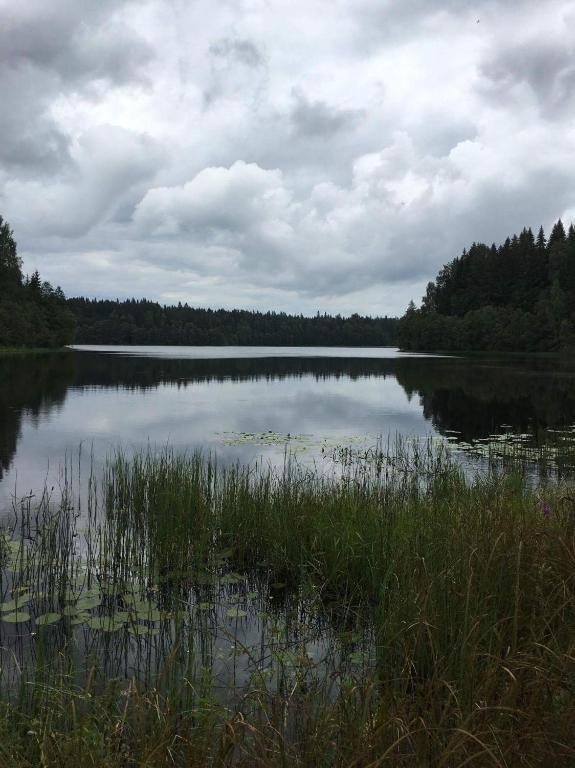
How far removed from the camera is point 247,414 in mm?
30984

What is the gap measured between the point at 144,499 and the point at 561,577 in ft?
25.7

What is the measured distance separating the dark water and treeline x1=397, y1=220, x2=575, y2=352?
2634 inches

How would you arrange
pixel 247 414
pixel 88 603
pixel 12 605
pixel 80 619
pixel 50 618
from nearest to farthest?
pixel 50 618 → pixel 80 619 → pixel 12 605 → pixel 88 603 → pixel 247 414

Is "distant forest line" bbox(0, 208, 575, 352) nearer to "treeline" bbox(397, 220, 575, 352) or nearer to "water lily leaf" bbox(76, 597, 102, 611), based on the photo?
"treeline" bbox(397, 220, 575, 352)

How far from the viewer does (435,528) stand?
766 centimetres

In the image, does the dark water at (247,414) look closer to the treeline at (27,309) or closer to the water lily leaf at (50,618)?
the water lily leaf at (50,618)

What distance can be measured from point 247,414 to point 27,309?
75.9 metres

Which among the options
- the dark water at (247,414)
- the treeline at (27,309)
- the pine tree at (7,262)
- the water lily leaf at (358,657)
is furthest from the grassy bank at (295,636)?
the pine tree at (7,262)

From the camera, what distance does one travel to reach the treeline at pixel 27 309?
86.4m

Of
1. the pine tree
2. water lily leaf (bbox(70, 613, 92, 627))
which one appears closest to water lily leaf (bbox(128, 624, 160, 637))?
water lily leaf (bbox(70, 613, 92, 627))

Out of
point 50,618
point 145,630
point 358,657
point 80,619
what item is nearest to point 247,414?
point 80,619

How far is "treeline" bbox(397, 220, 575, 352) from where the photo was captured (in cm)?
11256

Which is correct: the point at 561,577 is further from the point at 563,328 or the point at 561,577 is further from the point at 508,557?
the point at 563,328

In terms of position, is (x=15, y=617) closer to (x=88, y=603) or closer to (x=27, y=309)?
(x=88, y=603)
